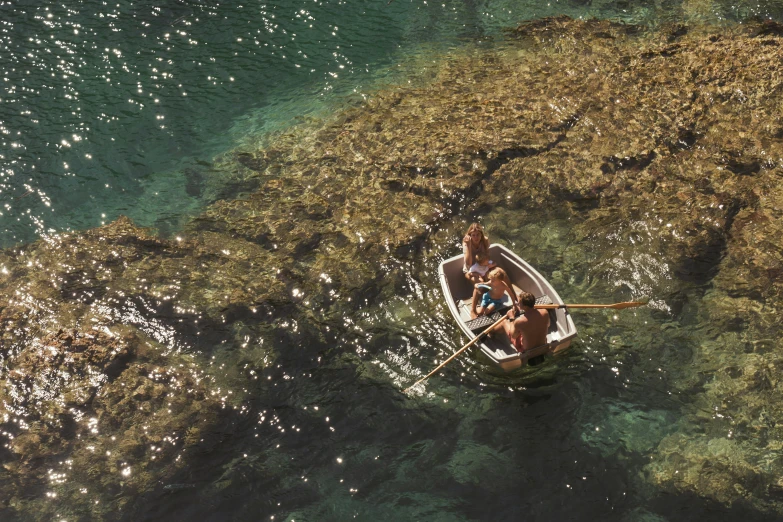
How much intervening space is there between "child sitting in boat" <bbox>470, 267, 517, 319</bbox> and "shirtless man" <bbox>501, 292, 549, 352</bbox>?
900mm

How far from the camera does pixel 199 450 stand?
9.12m

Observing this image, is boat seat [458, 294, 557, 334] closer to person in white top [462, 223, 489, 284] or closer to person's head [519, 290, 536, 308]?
person in white top [462, 223, 489, 284]

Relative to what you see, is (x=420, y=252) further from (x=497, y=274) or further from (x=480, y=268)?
(x=497, y=274)

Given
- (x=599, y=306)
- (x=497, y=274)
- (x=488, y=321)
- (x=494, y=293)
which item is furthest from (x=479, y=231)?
(x=599, y=306)

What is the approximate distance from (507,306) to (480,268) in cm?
76

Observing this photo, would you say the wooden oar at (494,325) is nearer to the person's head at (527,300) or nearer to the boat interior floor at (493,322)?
the boat interior floor at (493,322)

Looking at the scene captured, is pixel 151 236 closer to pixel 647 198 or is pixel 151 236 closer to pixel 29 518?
pixel 29 518

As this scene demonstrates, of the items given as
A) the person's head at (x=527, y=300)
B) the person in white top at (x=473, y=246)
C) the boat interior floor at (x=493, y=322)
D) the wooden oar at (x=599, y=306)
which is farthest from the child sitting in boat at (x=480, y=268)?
the person's head at (x=527, y=300)

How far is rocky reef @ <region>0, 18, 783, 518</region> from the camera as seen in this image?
9039mm

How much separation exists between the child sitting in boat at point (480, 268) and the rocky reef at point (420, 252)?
131 centimetres

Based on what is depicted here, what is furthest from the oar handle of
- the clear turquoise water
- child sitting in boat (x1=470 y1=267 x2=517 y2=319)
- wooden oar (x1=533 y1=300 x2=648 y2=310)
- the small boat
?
the clear turquoise water

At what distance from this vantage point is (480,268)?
1032cm

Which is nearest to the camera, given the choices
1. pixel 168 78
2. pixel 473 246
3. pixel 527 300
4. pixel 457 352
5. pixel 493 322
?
pixel 527 300

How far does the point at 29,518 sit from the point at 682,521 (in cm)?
873
